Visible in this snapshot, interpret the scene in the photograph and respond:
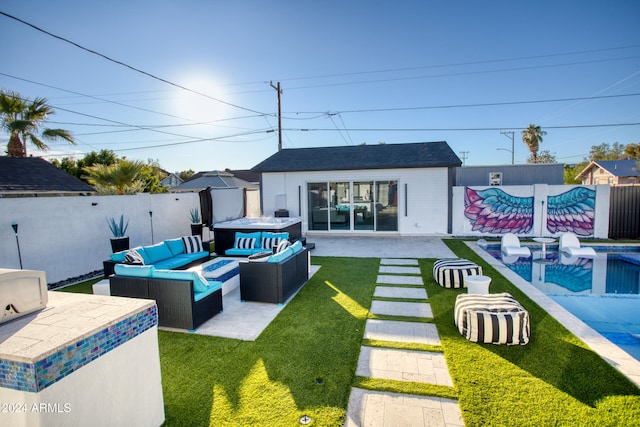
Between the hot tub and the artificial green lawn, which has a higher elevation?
the hot tub

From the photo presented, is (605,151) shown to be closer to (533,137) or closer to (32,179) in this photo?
(533,137)

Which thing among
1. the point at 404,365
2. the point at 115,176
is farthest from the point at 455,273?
the point at 115,176

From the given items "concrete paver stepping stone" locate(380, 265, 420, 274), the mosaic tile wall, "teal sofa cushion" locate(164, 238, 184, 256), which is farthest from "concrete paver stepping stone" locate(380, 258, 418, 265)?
the mosaic tile wall

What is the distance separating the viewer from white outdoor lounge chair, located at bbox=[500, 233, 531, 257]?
9570 millimetres

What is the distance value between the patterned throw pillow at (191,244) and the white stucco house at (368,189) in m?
5.73

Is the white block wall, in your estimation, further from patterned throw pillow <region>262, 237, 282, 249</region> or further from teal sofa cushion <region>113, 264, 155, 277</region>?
patterned throw pillow <region>262, 237, 282, 249</region>

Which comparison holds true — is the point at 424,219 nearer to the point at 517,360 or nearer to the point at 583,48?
the point at 517,360

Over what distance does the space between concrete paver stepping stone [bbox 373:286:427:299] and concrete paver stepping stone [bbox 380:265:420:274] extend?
47.5 inches

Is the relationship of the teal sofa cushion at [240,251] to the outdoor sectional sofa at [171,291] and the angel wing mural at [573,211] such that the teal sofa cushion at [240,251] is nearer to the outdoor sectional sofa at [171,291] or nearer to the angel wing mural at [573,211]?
the outdoor sectional sofa at [171,291]

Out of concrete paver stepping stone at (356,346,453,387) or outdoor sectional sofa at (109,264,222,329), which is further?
outdoor sectional sofa at (109,264,222,329)

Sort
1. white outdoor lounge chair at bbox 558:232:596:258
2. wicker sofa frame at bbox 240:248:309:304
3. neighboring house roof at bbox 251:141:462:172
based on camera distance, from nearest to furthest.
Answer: wicker sofa frame at bbox 240:248:309:304
white outdoor lounge chair at bbox 558:232:596:258
neighboring house roof at bbox 251:141:462:172

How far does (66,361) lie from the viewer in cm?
194

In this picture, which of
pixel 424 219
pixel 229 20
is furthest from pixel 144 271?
pixel 424 219

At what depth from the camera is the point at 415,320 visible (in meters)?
4.91
